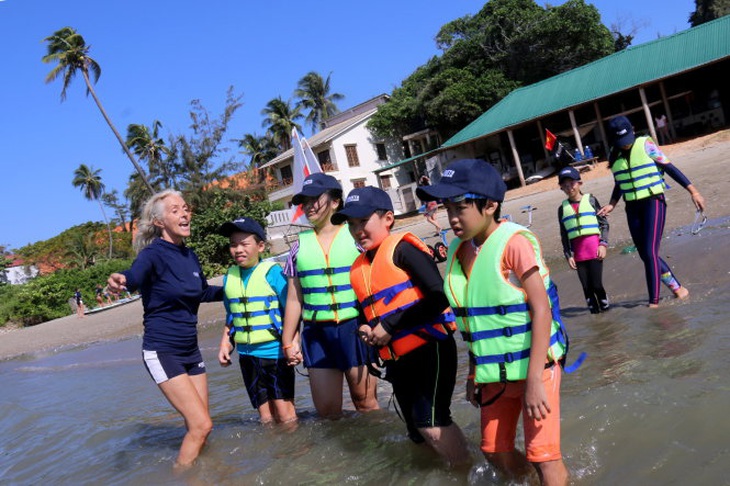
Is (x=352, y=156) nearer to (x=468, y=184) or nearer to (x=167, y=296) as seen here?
(x=167, y=296)

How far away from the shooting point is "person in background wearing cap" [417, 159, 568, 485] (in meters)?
2.89

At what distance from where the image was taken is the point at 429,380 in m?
3.60

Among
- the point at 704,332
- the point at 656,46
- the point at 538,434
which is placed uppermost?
the point at 656,46

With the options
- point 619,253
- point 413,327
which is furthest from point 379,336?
point 619,253

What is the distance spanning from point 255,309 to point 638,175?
13.5 feet

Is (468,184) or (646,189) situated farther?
(646,189)

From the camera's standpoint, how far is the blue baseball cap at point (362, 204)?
12.2 feet

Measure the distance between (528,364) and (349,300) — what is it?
1911 mm

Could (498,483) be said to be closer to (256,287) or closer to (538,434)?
(538,434)

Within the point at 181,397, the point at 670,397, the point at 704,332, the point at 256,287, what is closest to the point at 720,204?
the point at 704,332

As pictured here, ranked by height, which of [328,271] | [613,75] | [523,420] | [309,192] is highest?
[613,75]

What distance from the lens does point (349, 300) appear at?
4.64 m

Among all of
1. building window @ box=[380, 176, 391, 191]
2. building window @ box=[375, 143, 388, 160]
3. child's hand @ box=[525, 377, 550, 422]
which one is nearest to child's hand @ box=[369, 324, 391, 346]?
child's hand @ box=[525, 377, 550, 422]

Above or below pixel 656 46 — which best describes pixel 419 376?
below
